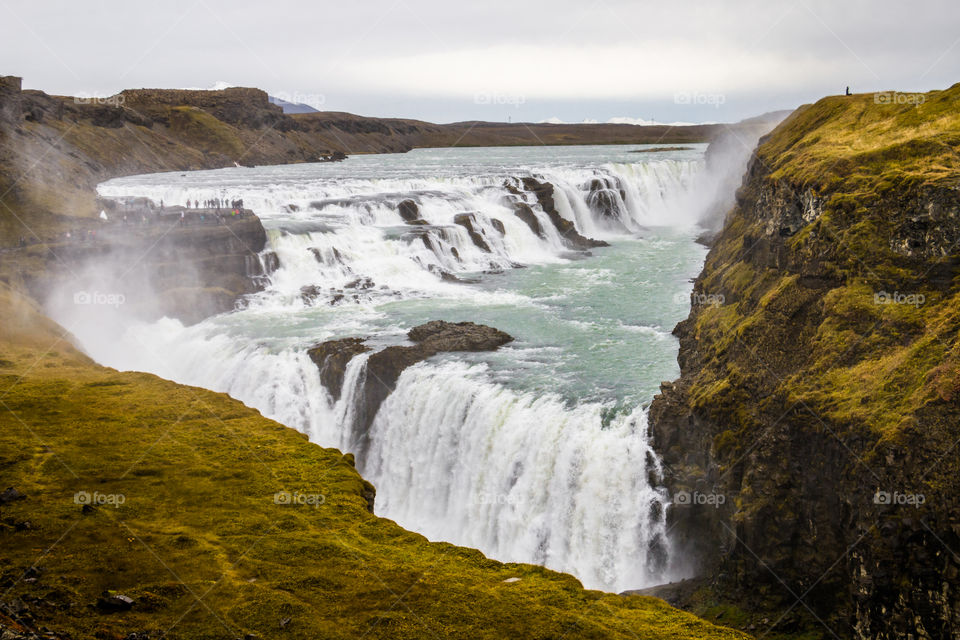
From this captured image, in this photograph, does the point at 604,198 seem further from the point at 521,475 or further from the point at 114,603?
the point at 114,603

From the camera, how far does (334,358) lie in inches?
1050

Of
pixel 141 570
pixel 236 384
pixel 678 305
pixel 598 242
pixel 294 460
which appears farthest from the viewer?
pixel 598 242

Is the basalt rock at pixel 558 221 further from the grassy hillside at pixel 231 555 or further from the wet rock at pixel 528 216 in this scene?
the grassy hillside at pixel 231 555

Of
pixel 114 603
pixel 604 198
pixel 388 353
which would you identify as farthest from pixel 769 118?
pixel 114 603

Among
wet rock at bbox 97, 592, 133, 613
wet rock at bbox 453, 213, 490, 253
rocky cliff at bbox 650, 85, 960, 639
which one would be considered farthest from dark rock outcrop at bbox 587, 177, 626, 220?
wet rock at bbox 97, 592, 133, 613

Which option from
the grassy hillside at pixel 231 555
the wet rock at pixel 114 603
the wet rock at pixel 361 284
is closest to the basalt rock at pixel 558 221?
the wet rock at pixel 361 284

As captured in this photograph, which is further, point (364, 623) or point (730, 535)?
point (730, 535)

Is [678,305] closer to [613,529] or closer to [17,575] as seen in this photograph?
[613,529]

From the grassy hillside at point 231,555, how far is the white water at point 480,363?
6747mm

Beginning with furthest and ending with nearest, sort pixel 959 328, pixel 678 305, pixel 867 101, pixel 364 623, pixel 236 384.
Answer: pixel 678 305 < pixel 236 384 < pixel 867 101 < pixel 959 328 < pixel 364 623

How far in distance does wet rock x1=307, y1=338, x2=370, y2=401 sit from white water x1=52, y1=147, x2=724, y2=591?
1.20 ft

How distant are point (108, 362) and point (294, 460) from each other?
2143 cm

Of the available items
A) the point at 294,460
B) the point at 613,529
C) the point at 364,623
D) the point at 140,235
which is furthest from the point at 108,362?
the point at 364,623

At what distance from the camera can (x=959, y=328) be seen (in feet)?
45.0
